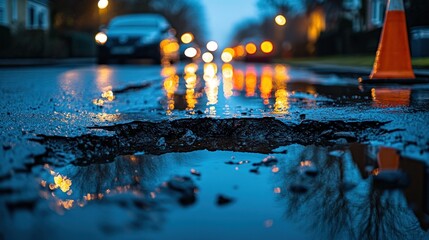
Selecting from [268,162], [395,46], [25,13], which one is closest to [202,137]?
[268,162]

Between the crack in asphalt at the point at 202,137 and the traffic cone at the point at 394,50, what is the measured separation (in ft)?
14.9

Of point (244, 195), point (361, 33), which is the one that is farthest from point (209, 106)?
point (361, 33)

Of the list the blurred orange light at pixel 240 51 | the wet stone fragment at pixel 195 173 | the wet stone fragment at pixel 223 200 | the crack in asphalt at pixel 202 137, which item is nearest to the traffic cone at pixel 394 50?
the crack in asphalt at pixel 202 137

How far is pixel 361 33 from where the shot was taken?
93.6ft

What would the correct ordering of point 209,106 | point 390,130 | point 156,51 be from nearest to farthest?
point 390,130 < point 209,106 < point 156,51

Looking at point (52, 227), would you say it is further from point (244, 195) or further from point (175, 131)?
point (175, 131)

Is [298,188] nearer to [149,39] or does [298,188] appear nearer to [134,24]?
[149,39]

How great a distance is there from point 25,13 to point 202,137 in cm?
3482

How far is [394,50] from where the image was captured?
855 cm

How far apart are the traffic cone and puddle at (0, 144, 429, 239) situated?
5434 millimetres

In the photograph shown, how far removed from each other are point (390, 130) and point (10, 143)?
2.66 m

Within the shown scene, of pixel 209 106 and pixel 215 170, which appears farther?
pixel 209 106

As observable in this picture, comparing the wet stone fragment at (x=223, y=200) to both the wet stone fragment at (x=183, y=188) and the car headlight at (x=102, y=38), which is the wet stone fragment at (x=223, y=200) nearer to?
the wet stone fragment at (x=183, y=188)

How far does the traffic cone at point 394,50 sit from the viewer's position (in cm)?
843
